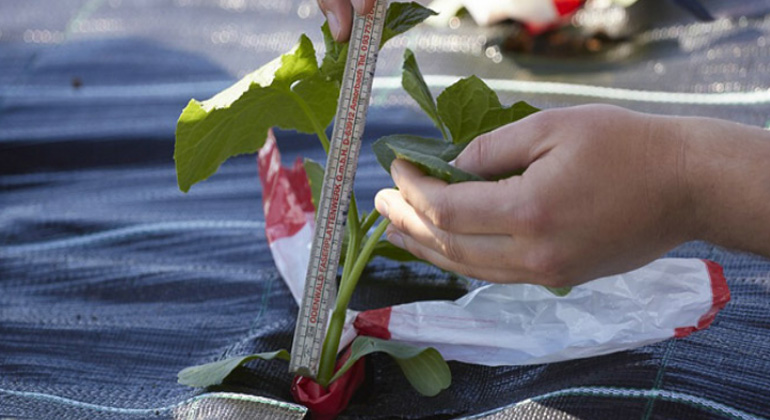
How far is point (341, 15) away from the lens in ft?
2.84

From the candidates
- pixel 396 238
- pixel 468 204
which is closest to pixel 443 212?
pixel 468 204

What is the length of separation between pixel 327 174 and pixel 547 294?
30cm

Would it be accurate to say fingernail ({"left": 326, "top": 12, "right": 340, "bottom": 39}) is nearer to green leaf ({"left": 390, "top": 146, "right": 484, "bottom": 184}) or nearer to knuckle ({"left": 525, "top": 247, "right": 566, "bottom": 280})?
green leaf ({"left": 390, "top": 146, "right": 484, "bottom": 184})

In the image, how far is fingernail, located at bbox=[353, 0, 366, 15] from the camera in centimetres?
85

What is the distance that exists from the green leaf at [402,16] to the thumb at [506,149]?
0.54 ft

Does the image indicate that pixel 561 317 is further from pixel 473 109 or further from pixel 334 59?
pixel 334 59

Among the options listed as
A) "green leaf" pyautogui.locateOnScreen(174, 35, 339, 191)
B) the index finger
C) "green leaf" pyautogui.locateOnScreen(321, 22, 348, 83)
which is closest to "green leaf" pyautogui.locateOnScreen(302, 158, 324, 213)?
"green leaf" pyautogui.locateOnScreen(174, 35, 339, 191)

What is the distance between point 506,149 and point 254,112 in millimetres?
300

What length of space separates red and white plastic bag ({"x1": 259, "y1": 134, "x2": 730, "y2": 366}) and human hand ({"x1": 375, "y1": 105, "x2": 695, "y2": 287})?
0.58 ft

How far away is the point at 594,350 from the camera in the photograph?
92 cm

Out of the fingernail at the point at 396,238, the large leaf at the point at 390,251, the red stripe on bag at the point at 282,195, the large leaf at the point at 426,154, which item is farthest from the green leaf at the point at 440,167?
the red stripe on bag at the point at 282,195

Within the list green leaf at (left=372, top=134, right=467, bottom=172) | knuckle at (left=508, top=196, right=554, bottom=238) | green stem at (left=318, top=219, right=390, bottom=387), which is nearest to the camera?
knuckle at (left=508, top=196, right=554, bottom=238)

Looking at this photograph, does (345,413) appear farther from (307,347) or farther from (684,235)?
(684,235)

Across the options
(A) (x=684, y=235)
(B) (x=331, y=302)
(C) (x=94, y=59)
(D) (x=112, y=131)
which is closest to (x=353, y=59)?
(B) (x=331, y=302)
